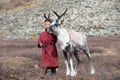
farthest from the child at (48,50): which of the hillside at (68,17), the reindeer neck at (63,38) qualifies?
the hillside at (68,17)

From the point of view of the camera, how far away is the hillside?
50281 mm

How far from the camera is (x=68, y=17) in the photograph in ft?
181

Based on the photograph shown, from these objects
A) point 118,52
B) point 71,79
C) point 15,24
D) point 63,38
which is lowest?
point 15,24

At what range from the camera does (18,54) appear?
2500cm

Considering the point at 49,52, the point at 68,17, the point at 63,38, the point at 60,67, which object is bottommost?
the point at 68,17

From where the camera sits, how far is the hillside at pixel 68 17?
50.3 meters

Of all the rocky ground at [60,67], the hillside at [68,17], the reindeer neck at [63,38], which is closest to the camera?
the rocky ground at [60,67]

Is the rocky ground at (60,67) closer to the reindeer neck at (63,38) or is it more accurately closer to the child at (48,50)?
the child at (48,50)

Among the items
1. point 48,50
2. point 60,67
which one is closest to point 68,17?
point 60,67

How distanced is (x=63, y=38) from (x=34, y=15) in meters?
46.7

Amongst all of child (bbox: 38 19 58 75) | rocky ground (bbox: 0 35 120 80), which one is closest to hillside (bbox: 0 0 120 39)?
rocky ground (bbox: 0 35 120 80)

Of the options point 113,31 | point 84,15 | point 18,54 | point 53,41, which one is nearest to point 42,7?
point 84,15

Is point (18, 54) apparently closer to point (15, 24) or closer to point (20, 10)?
point (15, 24)

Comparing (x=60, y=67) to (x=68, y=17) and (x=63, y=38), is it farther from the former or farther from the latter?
(x=68, y=17)
